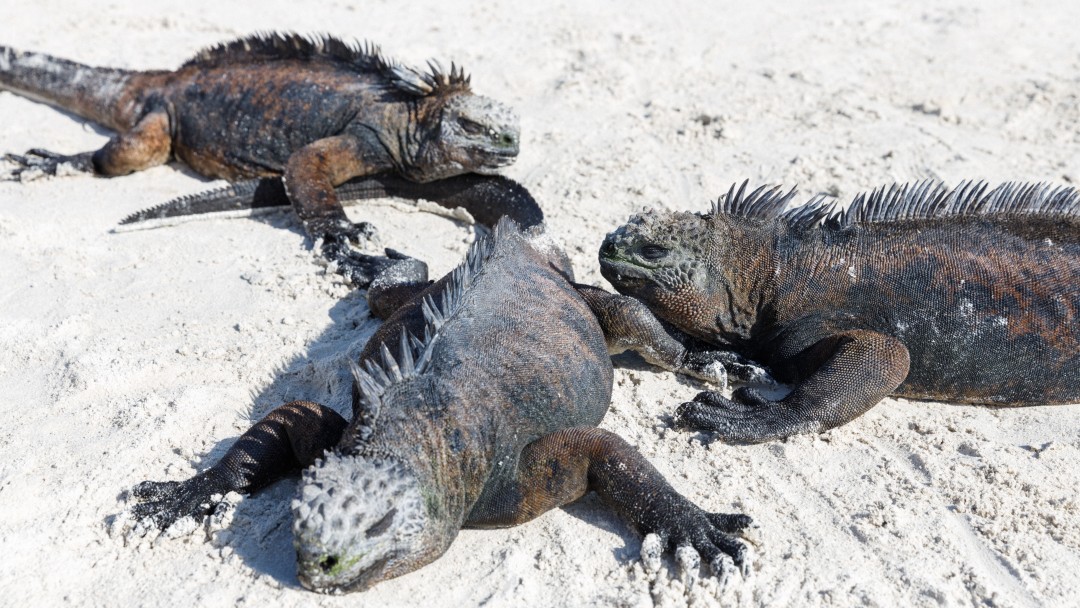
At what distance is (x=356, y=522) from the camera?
82.1 inches

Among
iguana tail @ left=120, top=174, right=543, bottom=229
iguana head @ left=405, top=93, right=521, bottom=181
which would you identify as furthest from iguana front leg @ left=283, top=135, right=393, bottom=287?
iguana head @ left=405, top=93, right=521, bottom=181

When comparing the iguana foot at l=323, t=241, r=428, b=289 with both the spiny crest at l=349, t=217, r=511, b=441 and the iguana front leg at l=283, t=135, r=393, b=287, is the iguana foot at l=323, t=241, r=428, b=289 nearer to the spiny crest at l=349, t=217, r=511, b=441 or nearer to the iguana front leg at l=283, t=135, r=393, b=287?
the iguana front leg at l=283, t=135, r=393, b=287

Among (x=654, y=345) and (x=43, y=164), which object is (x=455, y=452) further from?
(x=43, y=164)

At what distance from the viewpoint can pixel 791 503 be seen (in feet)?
8.86

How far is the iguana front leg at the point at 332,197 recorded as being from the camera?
3994mm

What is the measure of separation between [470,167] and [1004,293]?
2.43 metres

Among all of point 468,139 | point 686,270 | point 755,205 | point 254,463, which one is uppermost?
point 755,205

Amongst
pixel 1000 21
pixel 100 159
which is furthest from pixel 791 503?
pixel 1000 21

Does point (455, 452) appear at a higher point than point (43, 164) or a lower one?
higher

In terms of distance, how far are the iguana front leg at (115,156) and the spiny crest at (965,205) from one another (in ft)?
11.5

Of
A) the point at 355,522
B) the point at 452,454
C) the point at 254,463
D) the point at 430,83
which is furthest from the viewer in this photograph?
the point at 430,83

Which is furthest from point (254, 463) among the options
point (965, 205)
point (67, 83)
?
point (67, 83)

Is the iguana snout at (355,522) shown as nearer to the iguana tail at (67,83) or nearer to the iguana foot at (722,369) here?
the iguana foot at (722,369)

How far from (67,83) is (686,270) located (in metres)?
4.11
